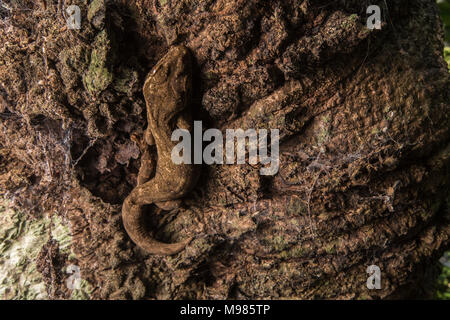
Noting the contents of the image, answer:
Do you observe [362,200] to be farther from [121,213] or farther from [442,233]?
[121,213]

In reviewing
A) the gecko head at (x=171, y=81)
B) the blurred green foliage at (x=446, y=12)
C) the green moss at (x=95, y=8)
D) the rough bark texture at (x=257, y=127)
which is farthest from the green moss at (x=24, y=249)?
the blurred green foliage at (x=446, y=12)

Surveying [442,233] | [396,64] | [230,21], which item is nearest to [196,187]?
[230,21]

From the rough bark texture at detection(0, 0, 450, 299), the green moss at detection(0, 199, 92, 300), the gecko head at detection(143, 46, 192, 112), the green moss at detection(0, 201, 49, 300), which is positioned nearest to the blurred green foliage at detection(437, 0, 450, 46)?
the rough bark texture at detection(0, 0, 450, 299)

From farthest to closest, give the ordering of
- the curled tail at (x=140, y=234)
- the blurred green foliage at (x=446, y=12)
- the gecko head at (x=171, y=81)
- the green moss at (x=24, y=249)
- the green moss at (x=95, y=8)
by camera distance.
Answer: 1. the blurred green foliage at (x=446, y=12)
2. the green moss at (x=24, y=249)
3. the curled tail at (x=140, y=234)
4. the gecko head at (x=171, y=81)
5. the green moss at (x=95, y=8)

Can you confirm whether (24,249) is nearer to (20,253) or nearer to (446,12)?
(20,253)

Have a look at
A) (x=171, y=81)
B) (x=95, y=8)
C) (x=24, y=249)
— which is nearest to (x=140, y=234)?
(x=24, y=249)

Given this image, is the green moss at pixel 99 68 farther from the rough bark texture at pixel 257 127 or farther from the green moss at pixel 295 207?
the green moss at pixel 295 207

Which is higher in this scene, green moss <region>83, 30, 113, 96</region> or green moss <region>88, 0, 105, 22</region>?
green moss <region>88, 0, 105, 22</region>

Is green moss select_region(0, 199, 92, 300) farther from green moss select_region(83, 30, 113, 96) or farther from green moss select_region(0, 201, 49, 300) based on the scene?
green moss select_region(83, 30, 113, 96)
